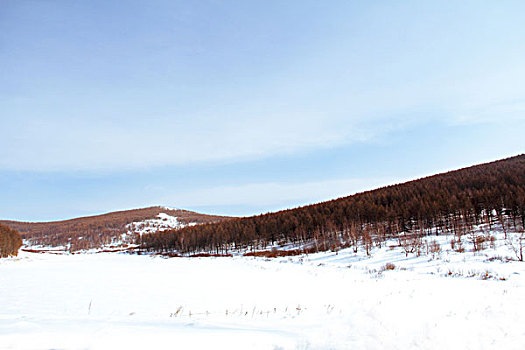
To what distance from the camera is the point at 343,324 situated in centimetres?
599

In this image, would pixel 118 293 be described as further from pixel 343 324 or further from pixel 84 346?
pixel 343 324

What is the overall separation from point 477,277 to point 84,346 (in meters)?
17.5

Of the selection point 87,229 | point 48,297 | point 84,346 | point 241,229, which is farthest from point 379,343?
point 87,229

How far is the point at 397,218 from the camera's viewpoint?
5334cm

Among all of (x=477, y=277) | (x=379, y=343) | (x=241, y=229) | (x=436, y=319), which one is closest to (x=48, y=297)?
(x=379, y=343)

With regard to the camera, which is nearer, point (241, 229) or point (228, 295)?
point (228, 295)

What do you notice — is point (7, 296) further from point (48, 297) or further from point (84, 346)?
point (84, 346)

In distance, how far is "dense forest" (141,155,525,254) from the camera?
4550cm

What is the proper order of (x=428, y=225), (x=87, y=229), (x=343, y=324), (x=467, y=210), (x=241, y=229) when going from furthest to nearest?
(x=87, y=229), (x=241, y=229), (x=428, y=225), (x=467, y=210), (x=343, y=324)

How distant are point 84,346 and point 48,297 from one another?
11.9 metres

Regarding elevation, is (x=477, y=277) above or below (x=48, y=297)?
below

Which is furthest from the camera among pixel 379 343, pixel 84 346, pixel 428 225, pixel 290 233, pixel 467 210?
pixel 290 233

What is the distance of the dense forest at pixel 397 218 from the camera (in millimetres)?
45500

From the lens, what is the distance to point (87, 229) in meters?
188
